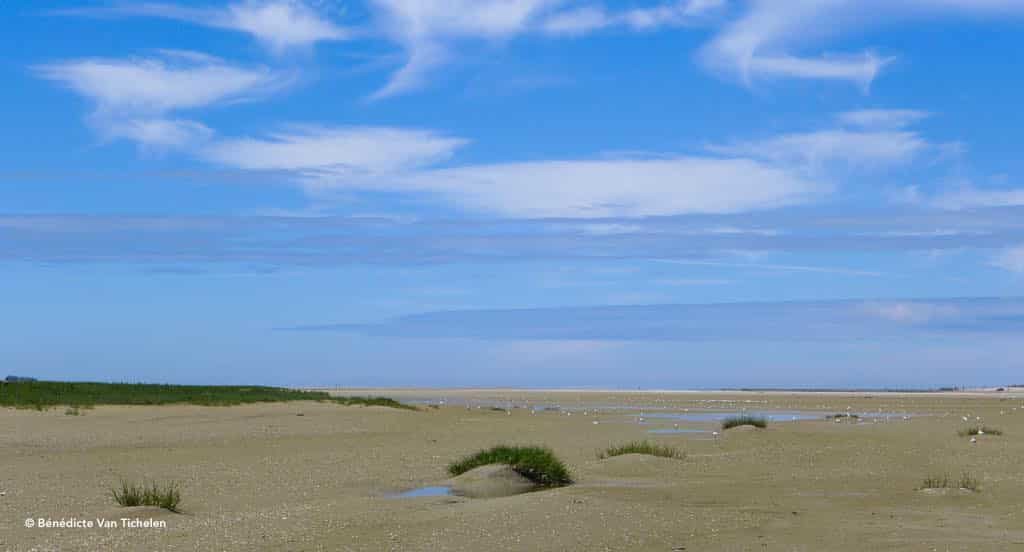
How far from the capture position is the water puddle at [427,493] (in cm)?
1513

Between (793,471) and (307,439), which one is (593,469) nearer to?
(793,471)

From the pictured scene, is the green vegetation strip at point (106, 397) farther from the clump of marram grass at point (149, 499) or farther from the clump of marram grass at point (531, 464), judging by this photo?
the clump of marram grass at point (149, 499)

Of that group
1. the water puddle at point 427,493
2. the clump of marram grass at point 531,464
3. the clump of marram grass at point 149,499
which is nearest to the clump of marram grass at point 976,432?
the clump of marram grass at point 531,464

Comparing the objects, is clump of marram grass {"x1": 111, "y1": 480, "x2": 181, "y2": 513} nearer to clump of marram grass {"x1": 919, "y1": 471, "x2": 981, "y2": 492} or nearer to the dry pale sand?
the dry pale sand

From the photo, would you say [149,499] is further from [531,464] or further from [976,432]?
[976,432]

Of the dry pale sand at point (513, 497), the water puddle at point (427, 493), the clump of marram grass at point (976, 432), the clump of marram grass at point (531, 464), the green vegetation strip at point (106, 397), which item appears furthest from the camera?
the green vegetation strip at point (106, 397)

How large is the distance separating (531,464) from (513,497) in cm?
196

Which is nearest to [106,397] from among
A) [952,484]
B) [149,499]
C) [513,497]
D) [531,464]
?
[531,464]

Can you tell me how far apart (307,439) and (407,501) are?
13.2 metres

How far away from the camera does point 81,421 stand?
31.5 meters

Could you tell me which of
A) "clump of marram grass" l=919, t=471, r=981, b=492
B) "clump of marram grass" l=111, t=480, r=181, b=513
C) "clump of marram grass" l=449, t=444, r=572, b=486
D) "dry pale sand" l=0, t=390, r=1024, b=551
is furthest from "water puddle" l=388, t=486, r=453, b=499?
"clump of marram grass" l=919, t=471, r=981, b=492

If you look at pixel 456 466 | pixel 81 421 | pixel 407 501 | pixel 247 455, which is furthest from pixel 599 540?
pixel 81 421

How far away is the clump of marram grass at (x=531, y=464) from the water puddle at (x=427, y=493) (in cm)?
105

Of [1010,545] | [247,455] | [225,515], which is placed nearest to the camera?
→ [1010,545]
